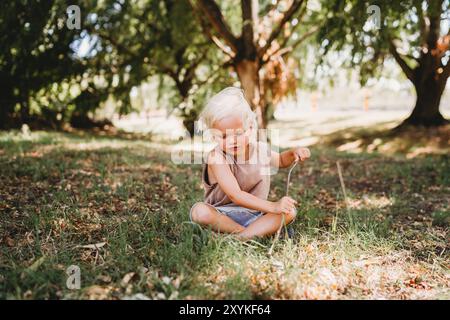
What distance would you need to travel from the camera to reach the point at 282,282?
2158mm

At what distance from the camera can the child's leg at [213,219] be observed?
8.98 ft

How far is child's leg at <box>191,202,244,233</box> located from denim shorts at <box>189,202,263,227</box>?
0.06 meters

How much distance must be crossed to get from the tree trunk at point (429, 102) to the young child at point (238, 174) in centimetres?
1015

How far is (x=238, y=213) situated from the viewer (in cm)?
287

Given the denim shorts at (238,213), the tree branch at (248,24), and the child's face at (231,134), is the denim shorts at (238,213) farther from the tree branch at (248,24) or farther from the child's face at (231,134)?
the tree branch at (248,24)

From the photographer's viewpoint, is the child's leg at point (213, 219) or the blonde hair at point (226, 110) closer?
the blonde hair at point (226, 110)

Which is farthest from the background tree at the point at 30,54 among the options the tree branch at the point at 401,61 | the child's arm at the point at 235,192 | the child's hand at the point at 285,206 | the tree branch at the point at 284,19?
the tree branch at the point at 401,61

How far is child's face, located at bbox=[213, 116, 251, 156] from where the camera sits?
103 inches

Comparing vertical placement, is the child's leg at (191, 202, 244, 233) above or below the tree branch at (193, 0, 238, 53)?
below

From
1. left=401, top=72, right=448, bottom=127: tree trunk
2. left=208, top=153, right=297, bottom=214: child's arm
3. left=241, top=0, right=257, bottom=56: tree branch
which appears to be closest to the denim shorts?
left=208, top=153, right=297, bottom=214: child's arm

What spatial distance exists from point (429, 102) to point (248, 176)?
1045cm

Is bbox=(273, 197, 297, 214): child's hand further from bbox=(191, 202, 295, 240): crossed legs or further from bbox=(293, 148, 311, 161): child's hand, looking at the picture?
bbox=(293, 148, 311, 161): child's hand

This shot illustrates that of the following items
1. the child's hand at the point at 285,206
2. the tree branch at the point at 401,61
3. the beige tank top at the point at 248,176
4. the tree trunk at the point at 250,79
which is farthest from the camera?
the tree branch at the point at 401,61
